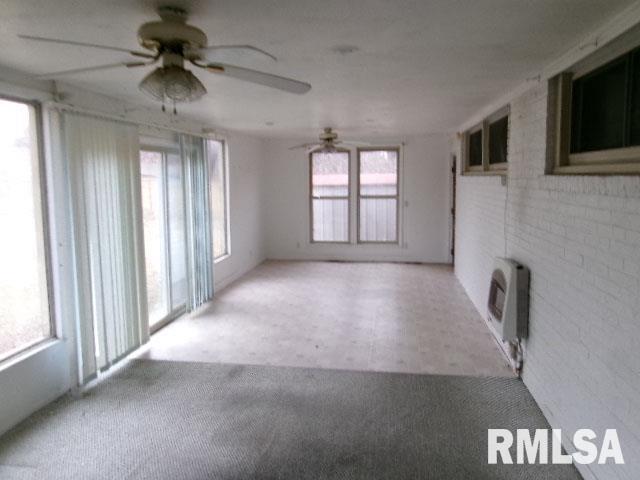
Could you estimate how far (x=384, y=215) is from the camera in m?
9.05

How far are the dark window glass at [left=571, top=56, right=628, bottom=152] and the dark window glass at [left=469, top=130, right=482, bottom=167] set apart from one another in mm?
3006

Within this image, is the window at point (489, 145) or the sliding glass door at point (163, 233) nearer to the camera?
the window at point (489, 145)

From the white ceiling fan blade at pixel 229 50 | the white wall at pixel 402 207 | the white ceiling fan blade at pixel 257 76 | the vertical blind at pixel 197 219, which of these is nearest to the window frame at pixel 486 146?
the white wall at pixel 402 207

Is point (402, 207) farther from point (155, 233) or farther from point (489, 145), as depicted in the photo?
point (155, 233)

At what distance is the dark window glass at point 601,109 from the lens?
2469 mm

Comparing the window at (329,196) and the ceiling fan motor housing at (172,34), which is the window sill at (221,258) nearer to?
the window at (329,196)

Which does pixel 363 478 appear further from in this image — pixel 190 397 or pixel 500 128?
pixel 500 128

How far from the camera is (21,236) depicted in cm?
338

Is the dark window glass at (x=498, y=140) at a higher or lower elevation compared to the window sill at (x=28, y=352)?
higher

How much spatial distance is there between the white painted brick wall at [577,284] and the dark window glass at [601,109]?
23 cm

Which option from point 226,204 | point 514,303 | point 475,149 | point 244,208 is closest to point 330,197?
point 244,208

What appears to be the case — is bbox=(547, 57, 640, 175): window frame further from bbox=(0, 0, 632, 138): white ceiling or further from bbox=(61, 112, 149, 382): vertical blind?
bbox=(61, 112, 149, 382): vertical blind

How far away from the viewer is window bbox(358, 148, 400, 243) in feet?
29.3

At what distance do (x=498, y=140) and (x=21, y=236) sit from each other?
14.1ft
